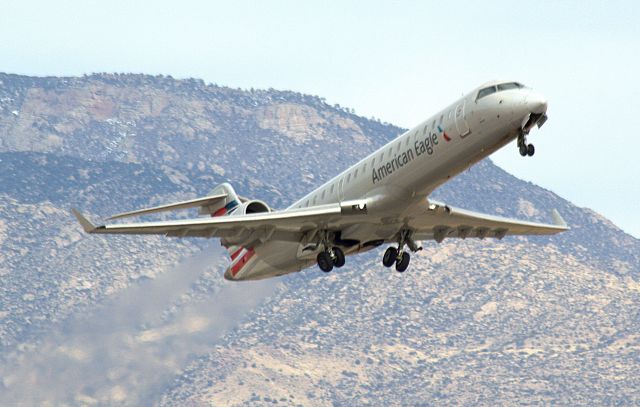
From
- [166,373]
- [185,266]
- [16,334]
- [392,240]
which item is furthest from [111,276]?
[392,240]

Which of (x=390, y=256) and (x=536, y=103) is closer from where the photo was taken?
(x=536, y=103)

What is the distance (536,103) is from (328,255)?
10.8m

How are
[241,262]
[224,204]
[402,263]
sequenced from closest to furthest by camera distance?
[402,263], [241,262], [224,204]

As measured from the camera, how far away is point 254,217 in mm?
56500

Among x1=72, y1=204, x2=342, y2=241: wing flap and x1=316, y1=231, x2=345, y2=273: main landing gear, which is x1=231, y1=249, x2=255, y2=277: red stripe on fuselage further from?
x1=316, y1=231, x2=345, y2=273: main landing gear

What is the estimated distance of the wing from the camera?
5700 centimetres

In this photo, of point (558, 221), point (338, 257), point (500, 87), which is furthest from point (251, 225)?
point (558, 221)

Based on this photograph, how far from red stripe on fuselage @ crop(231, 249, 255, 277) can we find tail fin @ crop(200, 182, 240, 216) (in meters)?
3.16

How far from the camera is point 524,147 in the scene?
Answer: 51.2 meters

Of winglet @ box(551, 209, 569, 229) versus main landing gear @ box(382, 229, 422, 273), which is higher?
winglet @ box(551, 209, 569, 229)

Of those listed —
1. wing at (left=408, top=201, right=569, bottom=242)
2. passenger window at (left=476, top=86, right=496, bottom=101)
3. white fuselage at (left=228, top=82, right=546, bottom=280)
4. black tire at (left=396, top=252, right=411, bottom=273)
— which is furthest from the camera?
black tire at (left=396, top=252, right=411, bottom=273)

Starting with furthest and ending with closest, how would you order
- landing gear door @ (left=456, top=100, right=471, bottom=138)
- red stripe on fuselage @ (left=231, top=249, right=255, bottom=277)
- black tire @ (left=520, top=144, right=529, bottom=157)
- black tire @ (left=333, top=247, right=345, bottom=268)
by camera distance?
red stripe on fuselage @ (left=231, top=249, right=255, bottom=277)
black tire @ (left=333, top=247, right=345, bottom=268)
landing gear door @ (left=456, top=100, right=471, bottom=138)
black tire @ (left=520, top=144, right=529, bottom=157)

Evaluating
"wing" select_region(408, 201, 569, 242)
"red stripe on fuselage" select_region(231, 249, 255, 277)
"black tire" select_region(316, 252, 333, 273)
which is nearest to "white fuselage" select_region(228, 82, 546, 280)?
"black tire" select_region(316, 252, 333, 273)

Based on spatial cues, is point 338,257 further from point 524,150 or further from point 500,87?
point 500,87
